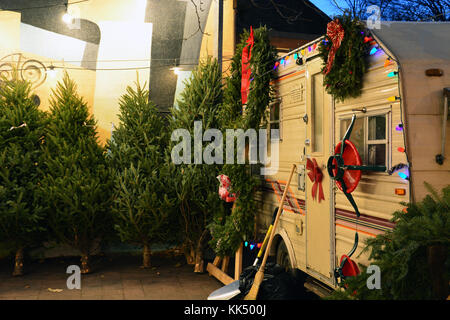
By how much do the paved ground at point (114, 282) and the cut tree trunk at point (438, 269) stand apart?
12.7ft

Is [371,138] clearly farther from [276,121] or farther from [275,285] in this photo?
[276,121]

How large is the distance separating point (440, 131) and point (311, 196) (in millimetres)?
1884

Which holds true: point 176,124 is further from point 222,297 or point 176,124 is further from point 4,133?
point 222,297

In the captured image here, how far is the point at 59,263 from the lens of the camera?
886 centimetres

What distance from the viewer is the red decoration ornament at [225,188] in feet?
24.0

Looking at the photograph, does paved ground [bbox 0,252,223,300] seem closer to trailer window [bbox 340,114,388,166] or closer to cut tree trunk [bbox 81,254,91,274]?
cut tree trunk [bbox 81,254,91,274]

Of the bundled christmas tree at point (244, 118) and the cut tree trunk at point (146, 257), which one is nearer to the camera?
the bundled christmas tree at point (244, 118)

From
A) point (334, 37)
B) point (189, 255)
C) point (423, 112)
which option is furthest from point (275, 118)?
point (189, 255)

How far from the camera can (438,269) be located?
3531 mm

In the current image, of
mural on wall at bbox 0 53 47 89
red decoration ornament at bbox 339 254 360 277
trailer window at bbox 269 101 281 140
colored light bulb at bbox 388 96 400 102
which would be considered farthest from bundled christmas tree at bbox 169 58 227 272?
colored light bulb at bbox 388 96 400 102

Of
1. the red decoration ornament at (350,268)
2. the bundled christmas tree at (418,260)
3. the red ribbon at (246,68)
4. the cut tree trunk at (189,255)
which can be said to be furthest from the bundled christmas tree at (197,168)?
the bundled christmas tree at (418,260)

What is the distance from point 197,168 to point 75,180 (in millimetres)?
1837

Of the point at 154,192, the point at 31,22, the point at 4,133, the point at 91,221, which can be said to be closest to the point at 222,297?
the point at 154,192

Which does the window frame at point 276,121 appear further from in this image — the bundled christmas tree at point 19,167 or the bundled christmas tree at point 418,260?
the bundled christmas tree at point 19,167
